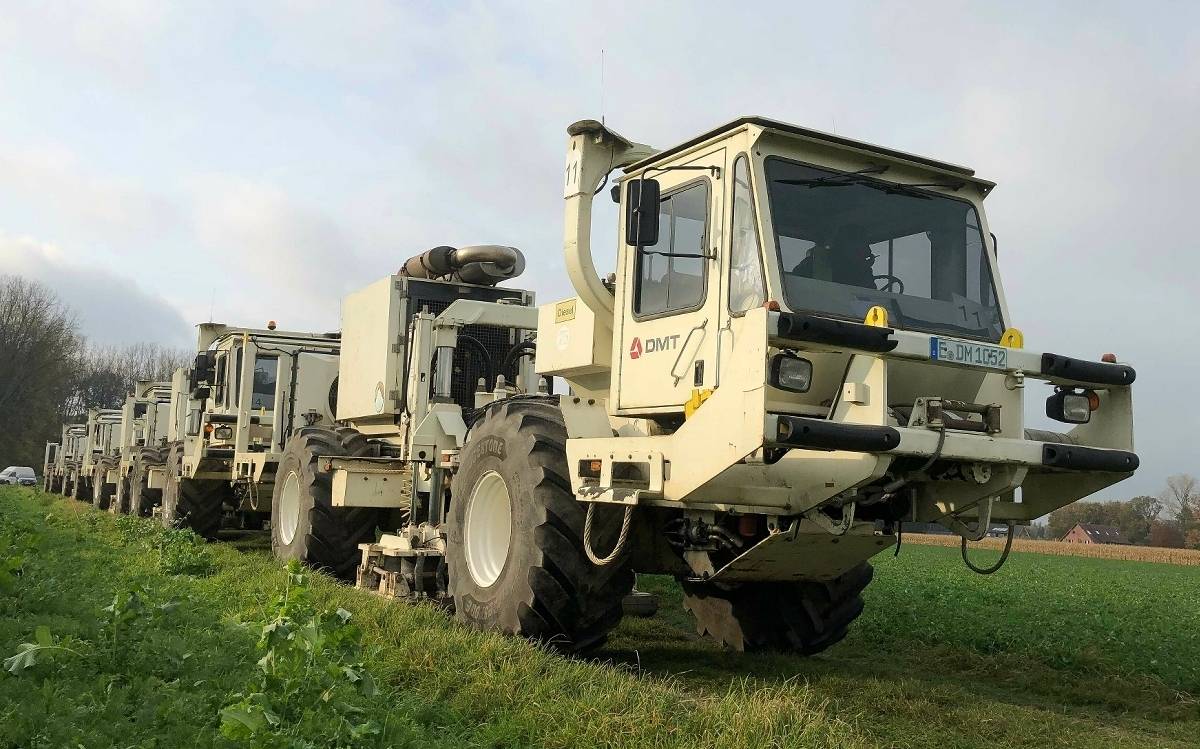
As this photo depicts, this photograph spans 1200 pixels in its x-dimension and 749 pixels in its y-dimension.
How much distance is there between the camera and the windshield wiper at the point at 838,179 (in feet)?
20.4

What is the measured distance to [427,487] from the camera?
10.0m

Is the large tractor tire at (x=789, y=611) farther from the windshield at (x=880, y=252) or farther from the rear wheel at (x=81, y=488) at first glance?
the rear wheel at (x=81, y=488)

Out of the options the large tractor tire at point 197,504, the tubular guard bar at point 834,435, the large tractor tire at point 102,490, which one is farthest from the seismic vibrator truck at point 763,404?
the large tractor tire at point 102,490

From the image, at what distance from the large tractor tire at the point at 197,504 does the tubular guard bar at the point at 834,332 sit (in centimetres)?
1344

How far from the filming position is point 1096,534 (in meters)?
56.9

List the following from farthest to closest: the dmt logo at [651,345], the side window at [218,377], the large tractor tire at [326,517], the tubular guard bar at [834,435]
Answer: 1. the side window at [218,377]
2. the large tractor tire at [326,517]
3. the dmt logo at [651,345]
4. the tubular guard bar at [834,435]

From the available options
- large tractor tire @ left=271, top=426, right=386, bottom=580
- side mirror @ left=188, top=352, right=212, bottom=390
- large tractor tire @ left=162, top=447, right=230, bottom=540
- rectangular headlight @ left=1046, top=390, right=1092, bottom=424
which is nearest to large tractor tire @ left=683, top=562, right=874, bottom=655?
rectangular headlight @ left=1046, top=390, right=1092, bottom=424

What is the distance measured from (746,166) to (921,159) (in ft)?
4.09

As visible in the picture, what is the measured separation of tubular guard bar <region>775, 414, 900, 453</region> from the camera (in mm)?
5078

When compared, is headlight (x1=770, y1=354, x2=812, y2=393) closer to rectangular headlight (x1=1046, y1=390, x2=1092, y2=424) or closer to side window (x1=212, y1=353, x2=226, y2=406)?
rectangular headlight (x1=1046, y1=390, x2=1092, y2=424)

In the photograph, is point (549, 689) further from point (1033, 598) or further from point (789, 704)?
point (1033, 598)

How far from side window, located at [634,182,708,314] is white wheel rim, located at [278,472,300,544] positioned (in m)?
6.43

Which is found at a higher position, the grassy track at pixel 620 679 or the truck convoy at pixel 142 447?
the truck convoy at pixel 142 447

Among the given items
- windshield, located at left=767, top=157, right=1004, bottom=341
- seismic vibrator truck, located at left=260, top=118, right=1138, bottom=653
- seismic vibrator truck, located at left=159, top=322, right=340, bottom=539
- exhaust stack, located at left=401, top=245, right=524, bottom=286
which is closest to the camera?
seismic vibrator truck, located at left=260, top=118, right=1138, bottom=653
